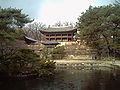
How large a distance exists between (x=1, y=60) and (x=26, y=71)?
10.1 feet

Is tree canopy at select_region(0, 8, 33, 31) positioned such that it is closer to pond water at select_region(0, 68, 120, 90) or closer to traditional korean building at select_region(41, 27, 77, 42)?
pond water at select_region(0, 68, 120, 90)

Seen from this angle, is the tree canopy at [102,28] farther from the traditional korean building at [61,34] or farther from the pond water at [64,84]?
the pond water at [64,84]

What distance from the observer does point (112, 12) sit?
33.2 m

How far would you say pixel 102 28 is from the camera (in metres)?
33.0

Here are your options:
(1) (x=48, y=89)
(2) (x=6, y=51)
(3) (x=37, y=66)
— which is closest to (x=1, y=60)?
(2) (x=6, y=51)

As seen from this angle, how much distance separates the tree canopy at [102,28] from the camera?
105 feet

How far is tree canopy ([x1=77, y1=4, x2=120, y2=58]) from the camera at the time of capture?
32.0 metres

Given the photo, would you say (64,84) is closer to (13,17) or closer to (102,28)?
(13,17)

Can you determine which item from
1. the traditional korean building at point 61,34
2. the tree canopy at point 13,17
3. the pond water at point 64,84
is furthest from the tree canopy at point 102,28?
the tree canopy at point 13,17

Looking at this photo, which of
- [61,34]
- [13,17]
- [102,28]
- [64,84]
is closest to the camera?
[64,84]

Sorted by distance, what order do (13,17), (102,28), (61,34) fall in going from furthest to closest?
1. (61,34)
2. (102,28)
3. (13,17)

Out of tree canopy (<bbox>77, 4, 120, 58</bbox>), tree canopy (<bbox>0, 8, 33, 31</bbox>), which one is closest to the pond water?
tree canopy (<bbox>0, 8, 33, 31</bbox>)

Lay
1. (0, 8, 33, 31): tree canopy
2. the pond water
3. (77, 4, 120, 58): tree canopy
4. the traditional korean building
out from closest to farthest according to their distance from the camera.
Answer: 1. the pond water
2. (0, 8, 33, 31): tree canopy
3. (77, 4, 120, 58): tree canopy
4. the traditional korean building

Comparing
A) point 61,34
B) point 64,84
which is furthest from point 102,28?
point 64,84
